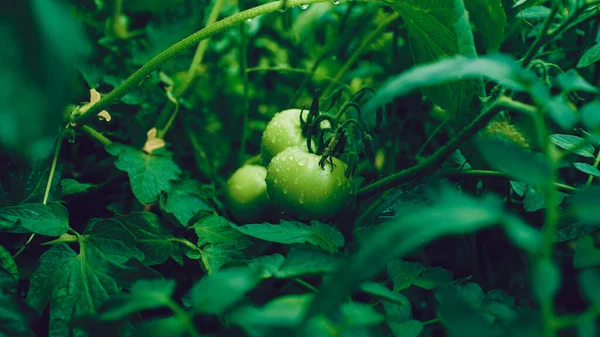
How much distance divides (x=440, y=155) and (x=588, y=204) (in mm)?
360

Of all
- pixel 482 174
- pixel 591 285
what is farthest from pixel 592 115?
pixel 482 174

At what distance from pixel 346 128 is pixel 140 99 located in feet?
1.44

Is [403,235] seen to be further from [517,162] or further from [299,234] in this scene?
[299,234]

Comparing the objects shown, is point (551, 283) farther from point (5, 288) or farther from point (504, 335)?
point (5, 288)

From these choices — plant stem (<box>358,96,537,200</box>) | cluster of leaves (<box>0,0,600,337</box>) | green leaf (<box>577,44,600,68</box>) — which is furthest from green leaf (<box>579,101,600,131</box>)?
green leaf (<box>577,44,600,68</box>)

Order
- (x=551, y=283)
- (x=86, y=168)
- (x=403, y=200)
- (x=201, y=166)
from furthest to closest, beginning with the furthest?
1. (x=201, y=166)
2. (x=86, y=168)
3. (x=403, y=200)
4. (x=551, y=283)

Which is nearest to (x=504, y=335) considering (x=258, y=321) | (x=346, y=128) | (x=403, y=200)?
(x=258, y=321)

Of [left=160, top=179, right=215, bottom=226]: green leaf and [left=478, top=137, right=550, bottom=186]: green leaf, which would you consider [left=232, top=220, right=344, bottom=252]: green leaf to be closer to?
[left=160, top=179, right=215, bottom=226]: green leaf

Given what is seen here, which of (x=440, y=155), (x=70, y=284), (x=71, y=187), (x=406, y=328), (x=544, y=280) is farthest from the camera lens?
(x=71, y=187)

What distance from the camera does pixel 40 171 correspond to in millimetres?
859

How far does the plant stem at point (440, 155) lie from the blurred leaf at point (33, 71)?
46cm

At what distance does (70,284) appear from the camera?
2.15 ft

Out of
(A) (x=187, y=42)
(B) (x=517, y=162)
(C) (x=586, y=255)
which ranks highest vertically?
(A) (x=187, y=42)

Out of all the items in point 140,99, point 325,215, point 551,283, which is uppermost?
point 140,99
